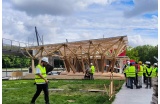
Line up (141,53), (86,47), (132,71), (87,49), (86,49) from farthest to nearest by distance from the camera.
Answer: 1. (141,53)
2. (86,49)
3. (87,49)
4. (86,47)
5. (132,71)

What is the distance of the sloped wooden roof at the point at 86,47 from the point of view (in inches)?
1214

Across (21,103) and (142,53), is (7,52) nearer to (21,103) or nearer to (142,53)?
(21,103)

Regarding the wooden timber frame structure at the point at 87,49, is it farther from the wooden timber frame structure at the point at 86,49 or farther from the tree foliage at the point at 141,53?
the tree foliage at the point at 141,53

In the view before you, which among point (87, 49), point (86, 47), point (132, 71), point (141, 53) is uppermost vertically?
point (141, 53)

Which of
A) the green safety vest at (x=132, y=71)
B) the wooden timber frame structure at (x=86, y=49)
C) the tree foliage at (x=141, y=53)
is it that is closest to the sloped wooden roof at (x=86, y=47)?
the wooden timber frame structure at (x=86, y=49)

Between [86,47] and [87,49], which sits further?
[87,49]

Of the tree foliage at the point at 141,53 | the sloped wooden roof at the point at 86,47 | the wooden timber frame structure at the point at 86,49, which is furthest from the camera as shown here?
the tree foliage at the point at 141,53

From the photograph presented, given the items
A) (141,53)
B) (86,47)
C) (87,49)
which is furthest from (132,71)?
(141,53)

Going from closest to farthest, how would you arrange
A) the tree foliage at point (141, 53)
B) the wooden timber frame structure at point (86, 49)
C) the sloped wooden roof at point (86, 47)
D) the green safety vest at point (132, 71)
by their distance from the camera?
1. the green safety vest at point (132, 71)
2. the sloped wooden roof at point (86, 47)
3. the wooden timber frame structure at point (86, 49)
4. the tree foliage at point (141, 53)

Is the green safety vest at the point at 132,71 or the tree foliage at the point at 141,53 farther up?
the tree foliage at the point at 141,53

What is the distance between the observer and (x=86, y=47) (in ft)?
117

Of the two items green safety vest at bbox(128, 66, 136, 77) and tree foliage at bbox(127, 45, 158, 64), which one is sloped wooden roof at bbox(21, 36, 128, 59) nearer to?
green safety vest at bbox(128, 66, 136, 77)

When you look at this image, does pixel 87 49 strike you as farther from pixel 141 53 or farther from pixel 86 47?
pixel 141 53


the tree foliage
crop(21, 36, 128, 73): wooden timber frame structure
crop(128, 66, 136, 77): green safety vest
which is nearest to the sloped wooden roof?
crop(21, 36, 128, 73): wooden timber frame structure
